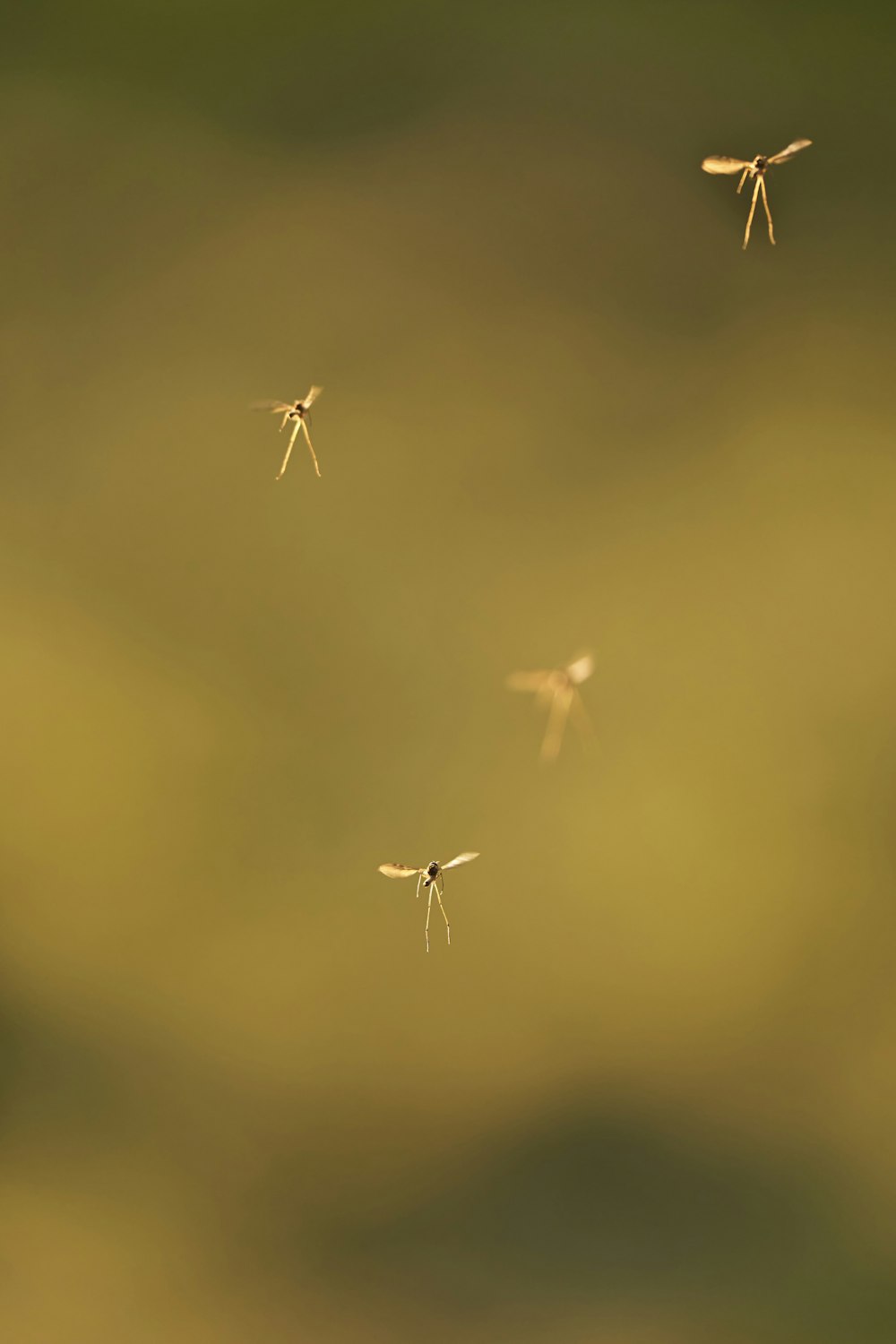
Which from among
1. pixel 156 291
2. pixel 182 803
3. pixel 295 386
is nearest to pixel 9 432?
pixel 156 291

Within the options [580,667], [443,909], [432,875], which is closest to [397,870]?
[432,875]

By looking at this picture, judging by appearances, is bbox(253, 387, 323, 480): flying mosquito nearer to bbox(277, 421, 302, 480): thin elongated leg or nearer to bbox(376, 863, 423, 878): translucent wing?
Result: bbox(277, 421, 302, 480): thin elongated leg

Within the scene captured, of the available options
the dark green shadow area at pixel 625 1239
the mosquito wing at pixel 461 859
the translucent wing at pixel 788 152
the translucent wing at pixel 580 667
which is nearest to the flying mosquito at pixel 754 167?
the translucent wing at pixel 788 152

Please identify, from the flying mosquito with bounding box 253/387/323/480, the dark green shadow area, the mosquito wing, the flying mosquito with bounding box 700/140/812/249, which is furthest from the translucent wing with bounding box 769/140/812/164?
the dark green shadow area

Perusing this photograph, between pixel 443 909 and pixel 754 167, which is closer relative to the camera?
pixel 754 167

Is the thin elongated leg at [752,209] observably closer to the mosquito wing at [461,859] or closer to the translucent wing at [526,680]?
the translucent wing at [526,680]

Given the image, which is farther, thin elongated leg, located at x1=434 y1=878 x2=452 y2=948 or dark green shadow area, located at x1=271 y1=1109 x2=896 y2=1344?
thin elongated leg, located at x1=434 y1=878 x2=452 y2=948

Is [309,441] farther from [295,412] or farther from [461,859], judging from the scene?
[461,859]

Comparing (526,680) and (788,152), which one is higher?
(788,152)
